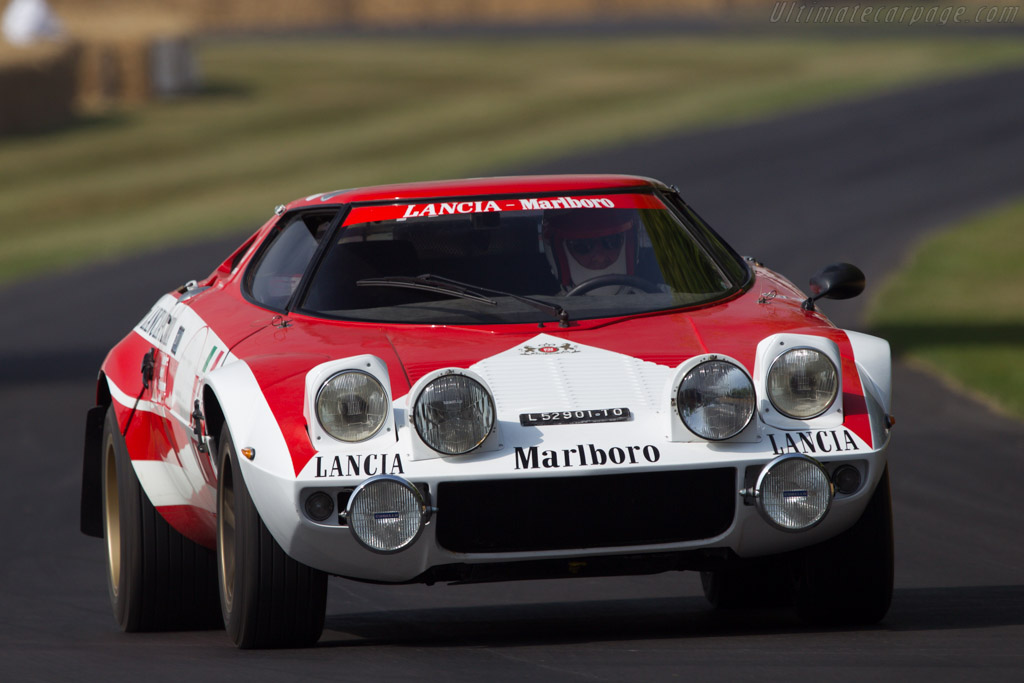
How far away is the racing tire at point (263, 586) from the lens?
5.17m

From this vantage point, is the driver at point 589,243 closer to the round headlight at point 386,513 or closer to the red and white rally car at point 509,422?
the red and white rally car at point 509,422

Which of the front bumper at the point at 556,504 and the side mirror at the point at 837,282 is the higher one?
the side mirror at the point at 837,282

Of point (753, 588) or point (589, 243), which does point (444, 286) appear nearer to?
point (589, 243)

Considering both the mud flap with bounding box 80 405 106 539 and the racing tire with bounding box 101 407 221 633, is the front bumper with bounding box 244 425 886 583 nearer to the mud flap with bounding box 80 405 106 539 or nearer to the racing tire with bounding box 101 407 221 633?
the racing tire with bounding box 101 407 221 633

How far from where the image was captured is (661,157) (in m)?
29.6

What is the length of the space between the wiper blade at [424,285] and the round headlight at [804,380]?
3.25ft

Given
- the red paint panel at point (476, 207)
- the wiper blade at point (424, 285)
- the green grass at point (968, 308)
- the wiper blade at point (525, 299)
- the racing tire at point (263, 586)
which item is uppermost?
the red paint panel at point (476, 207)

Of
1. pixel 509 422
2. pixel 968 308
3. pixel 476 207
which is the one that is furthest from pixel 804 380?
pixel 968 308

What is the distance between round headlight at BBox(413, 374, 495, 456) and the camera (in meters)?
5.03

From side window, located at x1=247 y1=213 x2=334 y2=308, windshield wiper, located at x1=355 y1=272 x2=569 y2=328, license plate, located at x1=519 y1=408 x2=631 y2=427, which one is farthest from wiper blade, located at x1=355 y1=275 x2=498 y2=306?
license plate, located at x1=519 y1=408 x2=631 y2=427

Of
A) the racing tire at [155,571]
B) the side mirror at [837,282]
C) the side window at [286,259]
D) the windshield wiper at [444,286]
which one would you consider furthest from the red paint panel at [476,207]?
the racing tire at [155,571]

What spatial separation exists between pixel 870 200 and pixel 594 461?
69.8 feet

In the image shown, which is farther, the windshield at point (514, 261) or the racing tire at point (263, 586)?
the windshield at point (514, 261)

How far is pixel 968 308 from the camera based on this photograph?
17.1 meters
